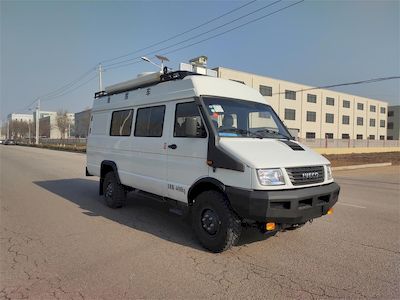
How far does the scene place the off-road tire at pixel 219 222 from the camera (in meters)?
4.78

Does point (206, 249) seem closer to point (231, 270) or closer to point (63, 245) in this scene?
point (231, 270)

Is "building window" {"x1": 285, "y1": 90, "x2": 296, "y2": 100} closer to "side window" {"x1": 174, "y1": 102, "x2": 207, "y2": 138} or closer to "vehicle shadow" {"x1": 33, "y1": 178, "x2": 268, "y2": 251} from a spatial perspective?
"vehicle shadow" {"x1": 33, "y1": 178, "x2": 268, "y2": 251}

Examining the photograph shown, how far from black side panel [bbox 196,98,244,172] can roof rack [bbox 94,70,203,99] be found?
1.18 meters

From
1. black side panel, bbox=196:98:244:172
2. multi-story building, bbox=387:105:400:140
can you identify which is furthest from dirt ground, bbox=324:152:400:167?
multi-story building, bbox=387:105:400:140

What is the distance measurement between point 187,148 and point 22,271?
9.41 ft

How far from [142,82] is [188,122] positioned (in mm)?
2596

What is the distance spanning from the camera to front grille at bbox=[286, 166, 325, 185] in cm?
464

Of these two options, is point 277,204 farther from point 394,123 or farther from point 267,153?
point 394,123

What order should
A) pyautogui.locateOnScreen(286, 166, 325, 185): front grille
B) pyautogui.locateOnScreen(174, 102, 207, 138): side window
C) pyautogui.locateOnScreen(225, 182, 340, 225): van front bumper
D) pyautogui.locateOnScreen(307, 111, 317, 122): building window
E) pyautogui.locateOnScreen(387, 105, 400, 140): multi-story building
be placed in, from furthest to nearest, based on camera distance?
1. pyautogui.locateOnScreen(387, 105, 400, 140): multi-story building
2. pyautogui.locateOnScreen(307, 111, 317, 122): building window
3. pyautogui.locateOnScreen(174, 102, 207, 138): side window
4. pyautogui.locateOnScreen(286, 166, 325, 185): front grille
5. pyautogui.locateOnScreen(225, 182, 340, 225): van front bumper

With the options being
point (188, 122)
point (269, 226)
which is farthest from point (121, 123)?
point (269, 226)

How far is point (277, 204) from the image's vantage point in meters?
4.46

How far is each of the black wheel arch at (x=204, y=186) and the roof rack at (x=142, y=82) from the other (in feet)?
6.47

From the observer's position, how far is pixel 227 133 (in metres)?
5.18

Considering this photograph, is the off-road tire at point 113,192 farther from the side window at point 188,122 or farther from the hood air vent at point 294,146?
the hood air vent at point 294,146
